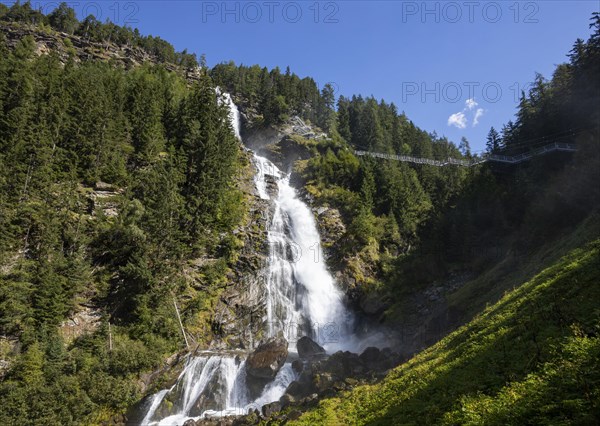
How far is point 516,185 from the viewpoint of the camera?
3653 centimetres

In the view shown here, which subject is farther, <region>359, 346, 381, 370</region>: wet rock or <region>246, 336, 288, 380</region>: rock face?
<region>246, 336, 288, 380</region>: rock face

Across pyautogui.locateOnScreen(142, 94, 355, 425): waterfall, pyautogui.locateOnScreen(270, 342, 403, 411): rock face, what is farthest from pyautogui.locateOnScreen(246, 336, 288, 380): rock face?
pyautogui.locateOnScreen(270, 342, 403, 411): rock face

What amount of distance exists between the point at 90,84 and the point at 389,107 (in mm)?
73581

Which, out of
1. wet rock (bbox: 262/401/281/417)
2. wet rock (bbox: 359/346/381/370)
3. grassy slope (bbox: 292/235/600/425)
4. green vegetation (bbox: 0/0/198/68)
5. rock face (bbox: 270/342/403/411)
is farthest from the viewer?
green vegetation (bbox: 0/0/198/68)

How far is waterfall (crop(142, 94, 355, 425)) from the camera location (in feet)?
81.1

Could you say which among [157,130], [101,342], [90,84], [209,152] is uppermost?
[90,84]

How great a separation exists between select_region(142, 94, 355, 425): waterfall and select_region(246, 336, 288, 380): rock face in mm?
588

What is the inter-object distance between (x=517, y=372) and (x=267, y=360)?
68.0ft

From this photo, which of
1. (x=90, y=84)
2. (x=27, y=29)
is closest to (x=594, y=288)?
(x=90, y=84)

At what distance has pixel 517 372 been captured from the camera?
29.2 feet

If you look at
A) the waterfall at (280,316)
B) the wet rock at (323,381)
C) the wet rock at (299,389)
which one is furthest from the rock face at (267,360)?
the wet rock at (323,381)

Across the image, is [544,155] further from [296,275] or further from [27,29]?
[27,29]

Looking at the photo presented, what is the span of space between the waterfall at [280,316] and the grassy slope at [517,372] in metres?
10.8

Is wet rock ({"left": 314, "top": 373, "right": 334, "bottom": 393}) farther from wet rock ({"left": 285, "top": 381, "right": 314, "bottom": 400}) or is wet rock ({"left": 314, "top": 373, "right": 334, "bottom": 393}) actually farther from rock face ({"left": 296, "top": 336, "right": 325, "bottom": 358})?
rock face ({"left": 296, "top": 336, "right": 325, "bottom": 358})
